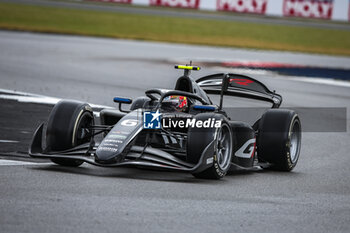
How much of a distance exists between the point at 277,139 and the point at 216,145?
4.35 ft

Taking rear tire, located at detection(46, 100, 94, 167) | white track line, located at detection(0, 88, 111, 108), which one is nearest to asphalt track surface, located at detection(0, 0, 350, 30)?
white track line, located at detection(0, 88, 111, 108)

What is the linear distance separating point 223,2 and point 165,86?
898 inches

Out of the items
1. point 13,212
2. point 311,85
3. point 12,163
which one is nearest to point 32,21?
point 311,85

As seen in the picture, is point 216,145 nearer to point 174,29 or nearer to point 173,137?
point 173,137

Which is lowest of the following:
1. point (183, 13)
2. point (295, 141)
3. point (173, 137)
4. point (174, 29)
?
point (174, 29)

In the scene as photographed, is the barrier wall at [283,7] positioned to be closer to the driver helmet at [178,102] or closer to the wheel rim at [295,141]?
the wheel rim at [295,141]

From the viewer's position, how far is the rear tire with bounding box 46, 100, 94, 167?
7.84 metres

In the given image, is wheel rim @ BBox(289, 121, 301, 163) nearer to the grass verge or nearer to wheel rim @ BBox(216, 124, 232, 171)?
wheel rim @ BBox(216, 124, 232, 171)

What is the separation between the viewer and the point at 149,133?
25.5ft

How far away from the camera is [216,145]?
24.8 feet

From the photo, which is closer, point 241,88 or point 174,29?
point 241,88

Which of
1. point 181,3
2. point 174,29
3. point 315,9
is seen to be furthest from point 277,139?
point 181,3

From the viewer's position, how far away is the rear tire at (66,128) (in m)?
7.84

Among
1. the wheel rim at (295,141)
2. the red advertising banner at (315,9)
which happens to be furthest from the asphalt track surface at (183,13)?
the wheel rim at (295,141)
